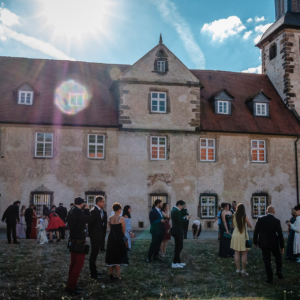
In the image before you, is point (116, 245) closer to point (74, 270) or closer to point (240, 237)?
point (74, 270)

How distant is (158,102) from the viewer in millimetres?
23281

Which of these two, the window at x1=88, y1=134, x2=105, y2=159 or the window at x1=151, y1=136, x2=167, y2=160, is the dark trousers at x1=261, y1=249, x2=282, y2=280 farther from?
the window at x1=88, y1=134, x2=105, y2=159

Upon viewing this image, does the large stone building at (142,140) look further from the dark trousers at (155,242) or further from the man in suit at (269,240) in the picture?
the man in suit at (269,240)

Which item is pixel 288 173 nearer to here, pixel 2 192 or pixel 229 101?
pixel 229 101

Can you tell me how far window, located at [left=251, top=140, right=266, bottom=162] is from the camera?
24250mm

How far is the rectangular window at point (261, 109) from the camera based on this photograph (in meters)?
25.6

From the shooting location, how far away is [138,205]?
22.2 metres

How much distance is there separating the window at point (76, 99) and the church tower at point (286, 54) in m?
14.3

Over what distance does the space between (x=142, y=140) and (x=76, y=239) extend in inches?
596

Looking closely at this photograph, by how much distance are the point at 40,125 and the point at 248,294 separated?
1672cm

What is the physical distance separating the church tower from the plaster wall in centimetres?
393

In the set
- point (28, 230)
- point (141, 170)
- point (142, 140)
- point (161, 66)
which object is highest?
point (161, 66)

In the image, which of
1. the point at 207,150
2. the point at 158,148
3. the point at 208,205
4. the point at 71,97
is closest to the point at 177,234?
the point at 158,148

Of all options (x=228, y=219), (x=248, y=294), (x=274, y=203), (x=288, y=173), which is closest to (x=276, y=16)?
(x=288, y=173)
